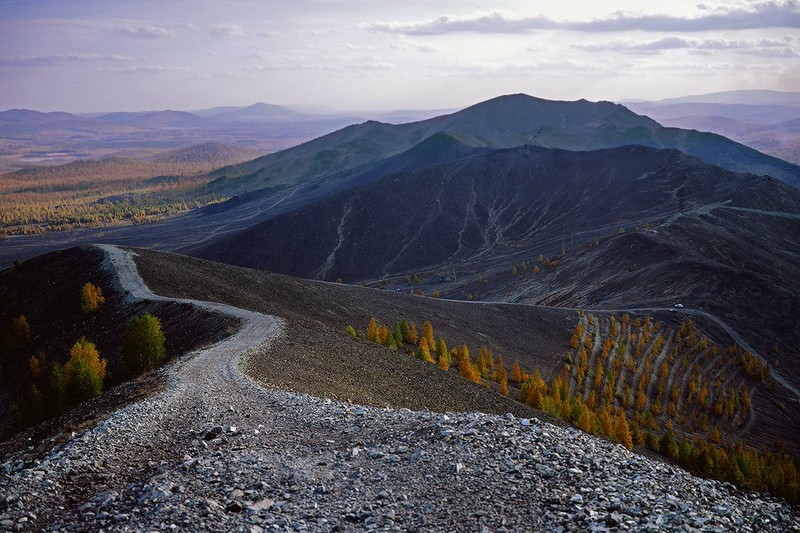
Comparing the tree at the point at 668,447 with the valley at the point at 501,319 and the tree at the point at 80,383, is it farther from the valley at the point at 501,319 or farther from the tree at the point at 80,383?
the tree at the point at 80,383

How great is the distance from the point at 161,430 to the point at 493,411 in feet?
62.6

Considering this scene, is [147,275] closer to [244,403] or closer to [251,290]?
[251,290]

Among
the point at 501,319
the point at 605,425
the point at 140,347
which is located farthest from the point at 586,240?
the point at 140,347

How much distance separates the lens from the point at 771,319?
96500 mm

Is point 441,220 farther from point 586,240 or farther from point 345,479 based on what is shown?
point 345,479

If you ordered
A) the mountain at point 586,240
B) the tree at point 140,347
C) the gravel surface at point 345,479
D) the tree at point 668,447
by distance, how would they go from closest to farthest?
the gravel surface at point 345,479 < the tree at point 140,347 < the tree at point 668,447 < the mountain at point 586,240

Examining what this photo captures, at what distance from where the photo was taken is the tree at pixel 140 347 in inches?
1508

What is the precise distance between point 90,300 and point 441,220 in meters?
136

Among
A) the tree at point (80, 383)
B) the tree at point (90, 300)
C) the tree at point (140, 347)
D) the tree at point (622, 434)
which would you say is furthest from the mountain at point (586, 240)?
the tree at point (80, 383)

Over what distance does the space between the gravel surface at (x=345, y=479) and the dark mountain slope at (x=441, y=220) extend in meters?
135

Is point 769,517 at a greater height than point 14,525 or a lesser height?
lesser

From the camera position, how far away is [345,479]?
20016 millimetres

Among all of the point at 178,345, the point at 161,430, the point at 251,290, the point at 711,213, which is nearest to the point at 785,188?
the point at 711,213

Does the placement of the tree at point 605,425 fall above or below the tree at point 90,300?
below
